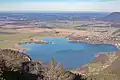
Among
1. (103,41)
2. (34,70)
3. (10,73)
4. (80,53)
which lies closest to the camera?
(10,73)

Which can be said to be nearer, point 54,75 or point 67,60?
point 54,75

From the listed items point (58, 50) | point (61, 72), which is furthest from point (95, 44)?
point (61, 72)

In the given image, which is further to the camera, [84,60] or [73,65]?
[84,60]

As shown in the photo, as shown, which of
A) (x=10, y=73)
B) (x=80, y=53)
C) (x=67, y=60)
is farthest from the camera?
(x=80, y=53)

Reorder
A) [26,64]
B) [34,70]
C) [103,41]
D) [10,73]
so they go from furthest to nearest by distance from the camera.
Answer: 1. [103,41]
2. [26,64]
3. [34,70]
4. [10,73]

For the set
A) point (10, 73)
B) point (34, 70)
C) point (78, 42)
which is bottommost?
point (78, 42)

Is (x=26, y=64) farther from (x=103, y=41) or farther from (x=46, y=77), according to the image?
(x=103, y=41)

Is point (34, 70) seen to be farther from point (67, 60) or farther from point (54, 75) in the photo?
point (67, 60)

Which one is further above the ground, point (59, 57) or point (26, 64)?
point (26, 64)

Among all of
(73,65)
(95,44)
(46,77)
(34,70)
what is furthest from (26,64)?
(95,44)
